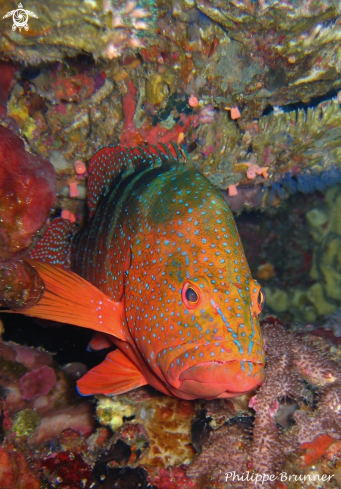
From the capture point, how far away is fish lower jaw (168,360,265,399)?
2.44m

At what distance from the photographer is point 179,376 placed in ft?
8.77

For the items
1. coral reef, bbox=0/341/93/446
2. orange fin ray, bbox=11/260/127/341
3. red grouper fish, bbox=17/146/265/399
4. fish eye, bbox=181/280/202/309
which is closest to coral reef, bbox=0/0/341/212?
red grouper fish, bbox=17/146/265/399

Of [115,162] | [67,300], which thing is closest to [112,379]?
[67,300]

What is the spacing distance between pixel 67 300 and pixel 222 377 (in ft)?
5.46

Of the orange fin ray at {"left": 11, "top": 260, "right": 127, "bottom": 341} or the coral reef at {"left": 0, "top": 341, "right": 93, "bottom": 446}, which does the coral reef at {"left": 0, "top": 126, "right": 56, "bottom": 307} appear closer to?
the orange fin ray at {"left": 11, "top": 260, "right": 127, "bottom": 341}

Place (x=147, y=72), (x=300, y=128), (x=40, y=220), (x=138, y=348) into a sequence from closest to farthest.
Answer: (x=40, y=220)
(x=138, y=348)
(x=147, y=72)
(x=300, y=128)

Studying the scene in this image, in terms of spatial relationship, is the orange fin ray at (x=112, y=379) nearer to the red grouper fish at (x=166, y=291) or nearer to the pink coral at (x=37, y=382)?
the red grouper fish at (x=166, y=291)

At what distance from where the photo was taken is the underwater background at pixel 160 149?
9.97 feet

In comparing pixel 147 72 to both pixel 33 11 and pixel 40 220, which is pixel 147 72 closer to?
pixel 33 11

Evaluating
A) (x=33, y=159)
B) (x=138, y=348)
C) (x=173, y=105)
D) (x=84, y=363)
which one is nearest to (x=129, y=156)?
(x=173, y=105)

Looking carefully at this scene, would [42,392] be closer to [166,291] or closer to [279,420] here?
[166,291]

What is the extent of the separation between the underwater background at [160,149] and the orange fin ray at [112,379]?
69 cm

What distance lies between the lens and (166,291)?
297 centimetres

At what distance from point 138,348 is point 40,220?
158cm
